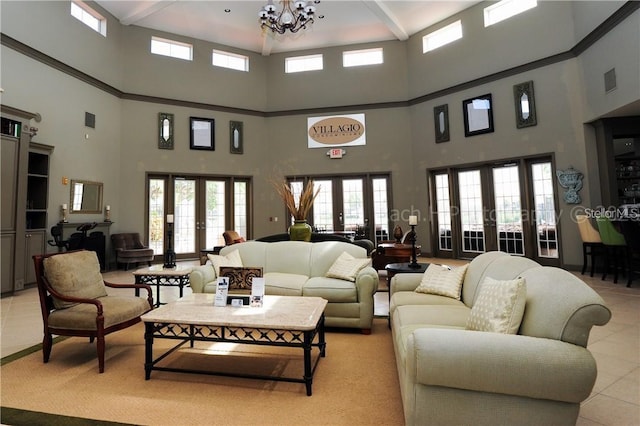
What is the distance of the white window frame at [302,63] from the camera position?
9266mm

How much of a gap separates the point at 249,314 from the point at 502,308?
5.39 feet

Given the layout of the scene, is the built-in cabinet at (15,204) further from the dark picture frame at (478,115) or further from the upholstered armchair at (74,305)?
the dark picture frame at (478,115)

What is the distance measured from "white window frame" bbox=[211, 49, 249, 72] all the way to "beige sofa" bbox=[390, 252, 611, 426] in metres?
9.29

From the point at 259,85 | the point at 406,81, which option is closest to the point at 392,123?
the point at 406,81

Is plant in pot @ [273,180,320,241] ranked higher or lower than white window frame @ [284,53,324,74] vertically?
lower

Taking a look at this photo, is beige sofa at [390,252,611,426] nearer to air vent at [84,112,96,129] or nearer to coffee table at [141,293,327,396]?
coffee table at [141,293,327,396]

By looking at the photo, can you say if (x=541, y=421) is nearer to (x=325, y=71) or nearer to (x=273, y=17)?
(x=273, y=17)

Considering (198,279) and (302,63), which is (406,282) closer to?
(198,279)

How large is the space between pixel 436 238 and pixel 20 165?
27.3ft

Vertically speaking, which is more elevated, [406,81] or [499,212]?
[406,81]

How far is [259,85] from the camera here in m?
9.31

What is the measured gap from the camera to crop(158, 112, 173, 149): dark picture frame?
808cm

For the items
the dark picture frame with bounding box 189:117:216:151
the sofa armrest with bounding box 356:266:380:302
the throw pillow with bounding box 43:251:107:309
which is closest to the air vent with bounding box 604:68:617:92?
the sofa armrest with bounding box 356:266:380:302

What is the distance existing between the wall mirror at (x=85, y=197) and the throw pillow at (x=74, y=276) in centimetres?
444
